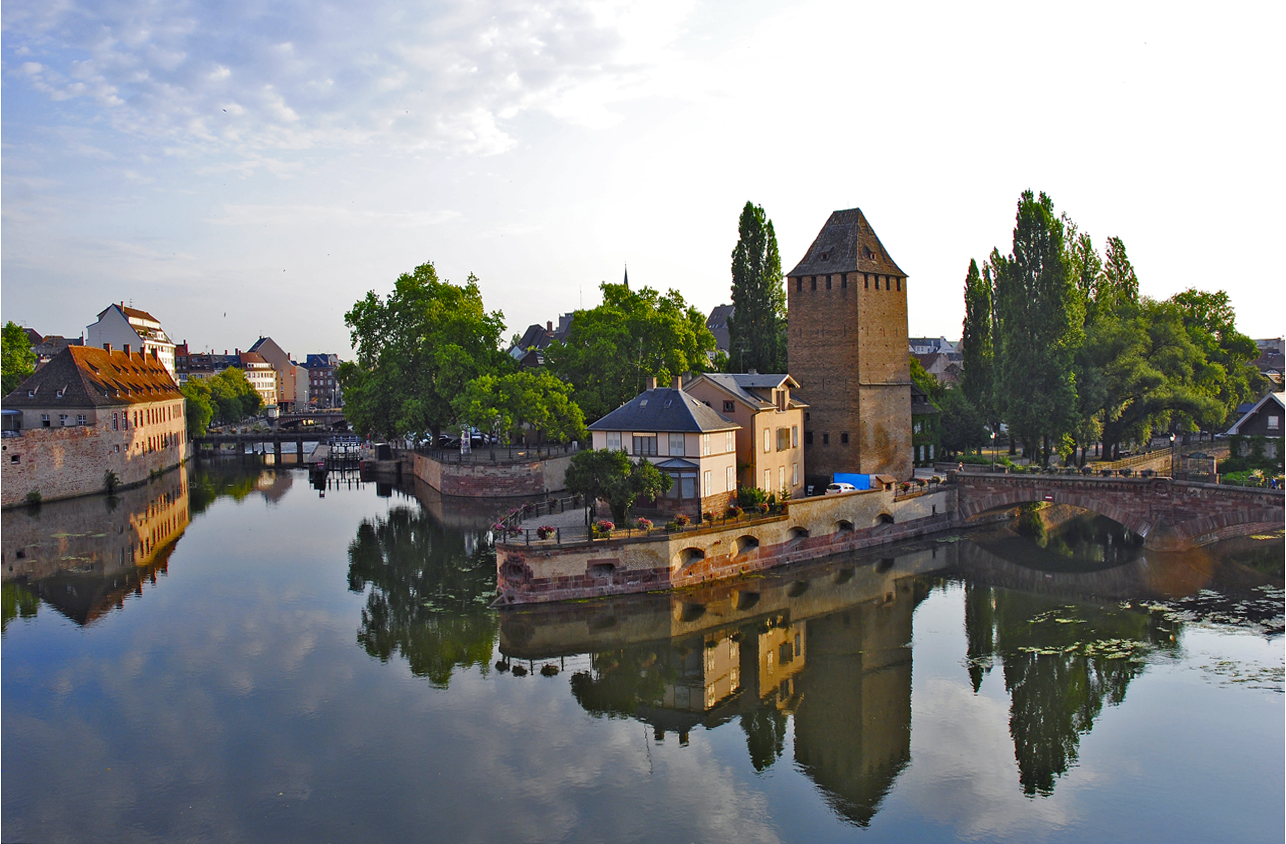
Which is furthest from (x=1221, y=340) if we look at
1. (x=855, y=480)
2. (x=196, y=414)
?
(x=196, y=414)

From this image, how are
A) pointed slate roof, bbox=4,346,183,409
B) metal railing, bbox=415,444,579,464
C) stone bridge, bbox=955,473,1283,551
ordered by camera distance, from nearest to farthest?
stone bridge, bbox=955,473,1283,551
pointed slate roof, bbox=4,346,183,409
metal railing, bbox=415,444,579,464

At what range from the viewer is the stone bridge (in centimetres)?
3516

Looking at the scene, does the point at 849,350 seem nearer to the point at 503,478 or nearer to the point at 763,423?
the point at 763,423

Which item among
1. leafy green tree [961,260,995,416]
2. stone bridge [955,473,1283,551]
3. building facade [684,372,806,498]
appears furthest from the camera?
leafy green tree [961,260,995,416]

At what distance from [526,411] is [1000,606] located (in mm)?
30459

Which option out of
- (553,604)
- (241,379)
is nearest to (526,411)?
(553,604)

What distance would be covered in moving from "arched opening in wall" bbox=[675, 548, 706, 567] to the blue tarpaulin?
39.8 ft

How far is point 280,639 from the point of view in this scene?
93.7 feet

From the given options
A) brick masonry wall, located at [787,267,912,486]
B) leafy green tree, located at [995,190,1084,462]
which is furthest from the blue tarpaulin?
leafy green tree, located at [995,190,1084,462]

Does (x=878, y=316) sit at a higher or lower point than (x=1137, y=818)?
higher

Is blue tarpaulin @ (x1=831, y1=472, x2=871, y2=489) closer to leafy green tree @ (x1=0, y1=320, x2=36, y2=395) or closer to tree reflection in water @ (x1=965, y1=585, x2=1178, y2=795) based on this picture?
tree reflection in water @ (x1=965, y1=585, x2=1178, y2=795)

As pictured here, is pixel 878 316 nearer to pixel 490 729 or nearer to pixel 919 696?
pixel 919 696

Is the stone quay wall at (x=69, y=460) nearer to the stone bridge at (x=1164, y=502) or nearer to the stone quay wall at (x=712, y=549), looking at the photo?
the stone quay wall at (x=712, y=549)

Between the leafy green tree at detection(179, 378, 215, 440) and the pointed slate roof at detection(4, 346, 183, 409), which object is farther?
the leafy green tree at detection(179, 378, 215, 440)
